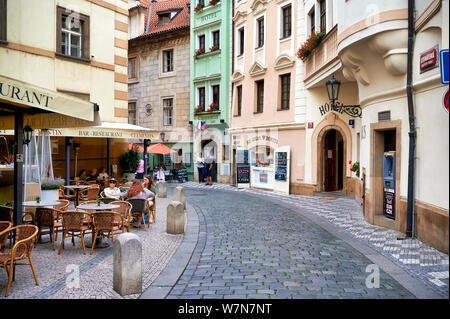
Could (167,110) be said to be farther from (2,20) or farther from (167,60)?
(2,20)

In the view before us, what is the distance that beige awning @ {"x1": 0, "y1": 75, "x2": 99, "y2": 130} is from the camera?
5.31m

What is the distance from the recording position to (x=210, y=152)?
80.9 feet

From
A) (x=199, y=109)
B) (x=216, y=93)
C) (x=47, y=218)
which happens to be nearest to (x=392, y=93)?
(x=47, y=218)

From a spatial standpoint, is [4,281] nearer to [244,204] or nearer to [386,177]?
[386,177]

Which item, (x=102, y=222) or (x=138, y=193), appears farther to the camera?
(x=138, y=193)

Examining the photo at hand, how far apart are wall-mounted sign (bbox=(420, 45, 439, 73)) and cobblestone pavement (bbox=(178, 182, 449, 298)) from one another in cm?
A: 322

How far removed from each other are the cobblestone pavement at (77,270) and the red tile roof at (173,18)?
2136cm

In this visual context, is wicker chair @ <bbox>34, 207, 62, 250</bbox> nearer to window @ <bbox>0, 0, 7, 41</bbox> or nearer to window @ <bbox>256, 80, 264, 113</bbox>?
window @ <bbox>0, 0, 7, 41</bbox>

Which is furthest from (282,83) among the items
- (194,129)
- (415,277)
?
(415,277)

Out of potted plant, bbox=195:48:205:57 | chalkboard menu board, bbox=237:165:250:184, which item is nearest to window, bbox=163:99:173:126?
potted plant, bbox=195:48:205:57

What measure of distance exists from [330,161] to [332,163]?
0.57ft

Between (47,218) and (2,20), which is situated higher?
(2,20)

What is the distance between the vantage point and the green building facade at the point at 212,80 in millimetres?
23453

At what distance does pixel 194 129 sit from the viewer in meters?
25.5
